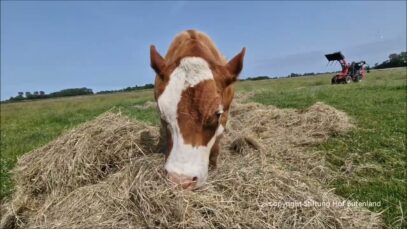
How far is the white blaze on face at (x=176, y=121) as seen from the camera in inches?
154

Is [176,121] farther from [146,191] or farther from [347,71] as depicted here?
[347,71]

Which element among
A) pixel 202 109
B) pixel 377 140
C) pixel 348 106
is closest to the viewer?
pixel 202 109

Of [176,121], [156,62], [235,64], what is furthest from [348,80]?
[176,121]

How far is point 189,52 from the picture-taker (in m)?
4.69

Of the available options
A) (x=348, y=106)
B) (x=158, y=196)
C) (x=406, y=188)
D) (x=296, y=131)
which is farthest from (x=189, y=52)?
(x=348, y=106)

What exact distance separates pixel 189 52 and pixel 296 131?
4804mm

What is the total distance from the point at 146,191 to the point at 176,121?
0.78 meters

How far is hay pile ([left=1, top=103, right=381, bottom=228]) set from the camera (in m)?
3.71

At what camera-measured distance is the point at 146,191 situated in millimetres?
3857

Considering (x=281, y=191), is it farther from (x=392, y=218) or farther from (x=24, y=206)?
(x=24, y=206)

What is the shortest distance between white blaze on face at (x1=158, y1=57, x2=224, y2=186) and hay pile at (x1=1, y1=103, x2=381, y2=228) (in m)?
0.21

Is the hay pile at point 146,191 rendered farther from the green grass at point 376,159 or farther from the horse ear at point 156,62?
the horse ear at point 156,62

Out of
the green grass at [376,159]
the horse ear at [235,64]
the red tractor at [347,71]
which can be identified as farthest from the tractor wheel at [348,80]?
the horse ear at [235,64]

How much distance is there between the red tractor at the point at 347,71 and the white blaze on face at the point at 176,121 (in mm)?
29433
